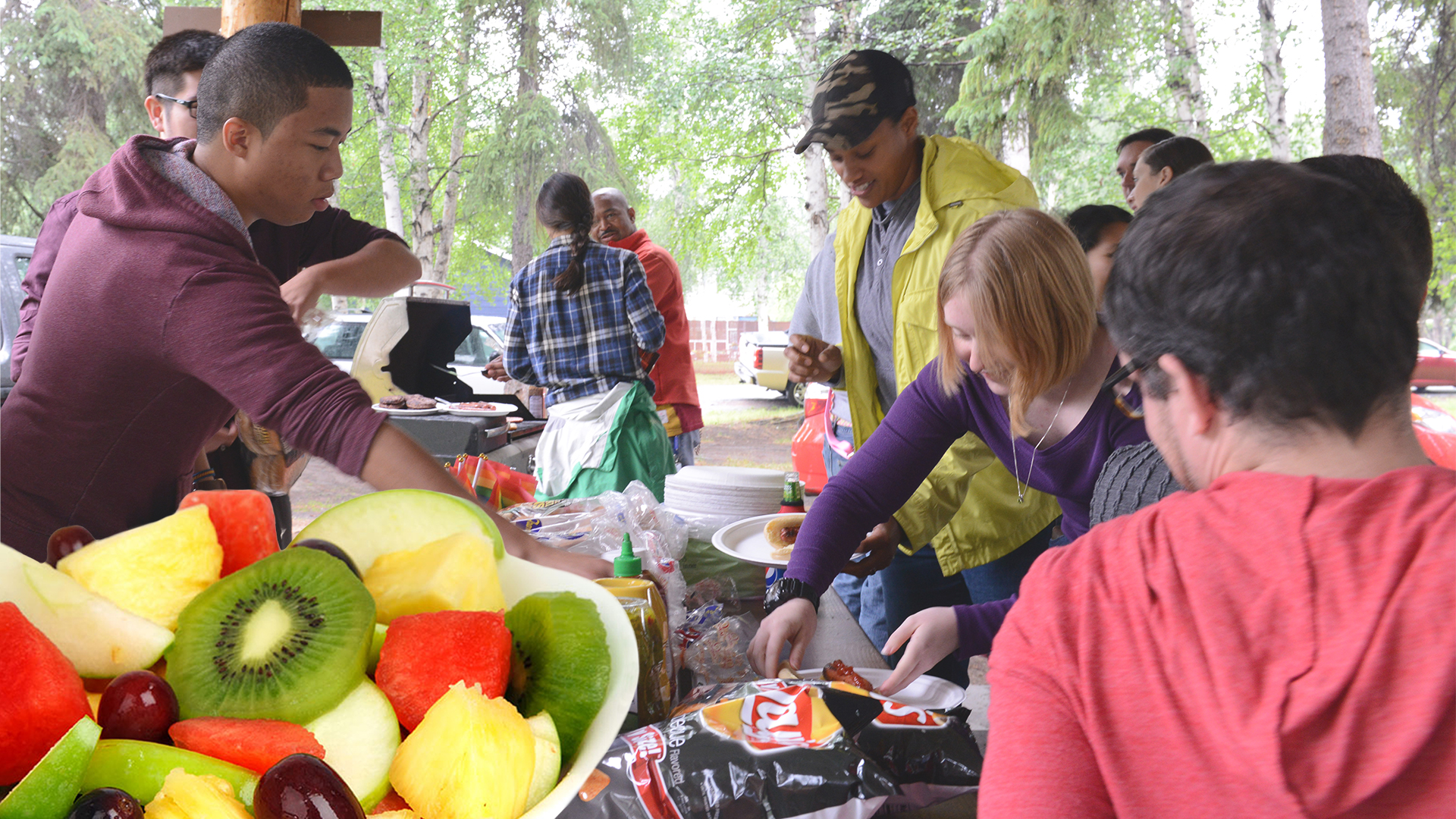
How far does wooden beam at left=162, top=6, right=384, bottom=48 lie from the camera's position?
2111 mm

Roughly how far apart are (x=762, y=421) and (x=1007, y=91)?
256 inches

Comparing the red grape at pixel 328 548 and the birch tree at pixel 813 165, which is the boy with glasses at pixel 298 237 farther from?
the birch tree at pixel 813 165

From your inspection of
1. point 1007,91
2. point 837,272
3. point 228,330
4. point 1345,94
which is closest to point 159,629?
point 228,330

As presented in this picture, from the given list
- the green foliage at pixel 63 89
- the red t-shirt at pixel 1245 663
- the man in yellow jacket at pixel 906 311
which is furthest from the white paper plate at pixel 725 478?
the green foliage at pixel 63 89

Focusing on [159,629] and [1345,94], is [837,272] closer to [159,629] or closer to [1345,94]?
[159,629]

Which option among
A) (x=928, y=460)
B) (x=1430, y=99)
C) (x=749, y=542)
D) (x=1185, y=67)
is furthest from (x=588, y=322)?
(x=1185, y=67)

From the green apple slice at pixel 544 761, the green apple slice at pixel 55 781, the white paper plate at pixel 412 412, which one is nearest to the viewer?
the green apple slice at pixel 55 781

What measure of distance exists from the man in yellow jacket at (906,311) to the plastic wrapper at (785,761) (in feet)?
3.02

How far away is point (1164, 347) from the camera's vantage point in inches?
31.4

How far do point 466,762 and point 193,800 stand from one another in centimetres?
14

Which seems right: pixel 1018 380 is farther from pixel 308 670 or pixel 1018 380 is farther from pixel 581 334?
pixel 581 334

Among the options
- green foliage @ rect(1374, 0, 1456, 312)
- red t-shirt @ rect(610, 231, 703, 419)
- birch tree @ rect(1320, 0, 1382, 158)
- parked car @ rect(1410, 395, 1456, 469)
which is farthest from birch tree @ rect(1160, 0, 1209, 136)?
red t-shirt @ rect(610, 231, 703, 419)

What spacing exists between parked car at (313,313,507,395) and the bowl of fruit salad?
5.76 metres

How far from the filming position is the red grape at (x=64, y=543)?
69cm
